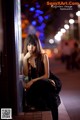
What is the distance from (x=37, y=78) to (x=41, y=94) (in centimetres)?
29

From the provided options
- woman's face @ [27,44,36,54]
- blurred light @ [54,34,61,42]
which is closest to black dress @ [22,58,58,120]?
woman's face @ [27,44,36,54]

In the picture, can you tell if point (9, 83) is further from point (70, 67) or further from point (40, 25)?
point (70, 67)

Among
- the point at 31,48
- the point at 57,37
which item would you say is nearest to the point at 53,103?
the point at 31,48

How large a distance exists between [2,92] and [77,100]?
3179 mm

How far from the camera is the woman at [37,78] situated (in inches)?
238

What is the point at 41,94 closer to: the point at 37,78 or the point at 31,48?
the point at 37,78

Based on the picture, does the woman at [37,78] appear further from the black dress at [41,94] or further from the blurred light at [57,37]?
the blurred light at [57,37]

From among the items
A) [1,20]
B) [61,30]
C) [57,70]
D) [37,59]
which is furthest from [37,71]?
[57,70]

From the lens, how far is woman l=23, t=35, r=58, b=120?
605 centimetres

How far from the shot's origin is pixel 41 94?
6.18 metres

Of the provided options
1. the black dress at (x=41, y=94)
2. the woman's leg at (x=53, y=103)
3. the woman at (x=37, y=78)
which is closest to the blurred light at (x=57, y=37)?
the woman at (x=37, y=78)

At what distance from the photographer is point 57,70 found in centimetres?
1688

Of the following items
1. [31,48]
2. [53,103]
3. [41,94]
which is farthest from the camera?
[31,48]

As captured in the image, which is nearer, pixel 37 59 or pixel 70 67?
pixel 37 59
